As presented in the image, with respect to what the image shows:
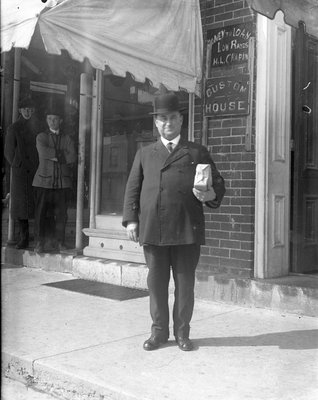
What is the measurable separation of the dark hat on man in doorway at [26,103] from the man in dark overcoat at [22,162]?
6 cm

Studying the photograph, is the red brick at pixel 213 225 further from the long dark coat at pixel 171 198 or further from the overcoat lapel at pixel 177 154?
the overcoat lapel at pixel 177 154

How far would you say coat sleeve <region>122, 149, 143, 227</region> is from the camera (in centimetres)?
417

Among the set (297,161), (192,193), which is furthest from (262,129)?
(192,193)

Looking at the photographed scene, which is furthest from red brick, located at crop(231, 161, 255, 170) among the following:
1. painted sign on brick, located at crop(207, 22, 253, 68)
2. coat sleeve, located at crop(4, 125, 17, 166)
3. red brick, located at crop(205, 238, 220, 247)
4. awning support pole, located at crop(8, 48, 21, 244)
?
awning support pole, located at crop(8, 48, 21, 244)

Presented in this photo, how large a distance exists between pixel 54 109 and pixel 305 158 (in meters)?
3.87

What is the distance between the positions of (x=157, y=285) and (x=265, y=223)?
175 cm

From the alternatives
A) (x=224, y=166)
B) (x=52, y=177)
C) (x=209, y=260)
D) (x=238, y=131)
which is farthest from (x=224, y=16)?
(x=52, y=177)

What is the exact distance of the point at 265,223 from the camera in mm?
5500

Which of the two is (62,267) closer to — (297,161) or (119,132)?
(119,132)

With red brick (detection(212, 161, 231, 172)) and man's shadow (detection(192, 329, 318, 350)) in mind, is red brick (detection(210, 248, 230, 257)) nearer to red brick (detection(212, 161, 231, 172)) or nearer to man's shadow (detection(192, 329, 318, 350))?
red brick (detection(212, 161, 231, 172))

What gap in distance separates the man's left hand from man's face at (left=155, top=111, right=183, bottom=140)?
1.60ft

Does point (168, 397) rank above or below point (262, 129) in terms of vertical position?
below

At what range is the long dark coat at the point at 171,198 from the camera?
4.00 meters

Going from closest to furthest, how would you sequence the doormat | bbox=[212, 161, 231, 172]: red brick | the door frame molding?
the door frame molding → bbox=[212, 161, 231, 172]: red brick → the doormat
